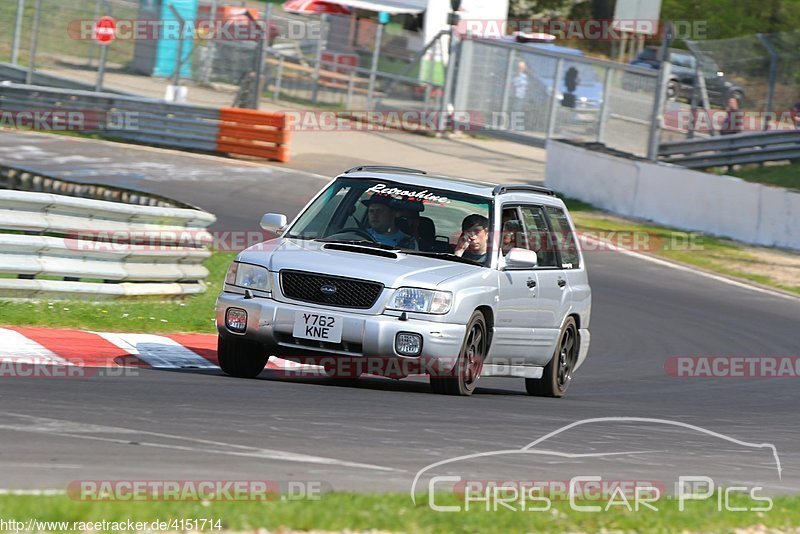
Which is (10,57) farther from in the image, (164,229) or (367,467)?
(367,467)

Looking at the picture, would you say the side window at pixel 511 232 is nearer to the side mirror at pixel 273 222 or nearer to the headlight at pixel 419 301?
the headlight at pixel 419 301

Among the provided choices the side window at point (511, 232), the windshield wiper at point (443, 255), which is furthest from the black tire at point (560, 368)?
the windshield wiper at point (443, 255)

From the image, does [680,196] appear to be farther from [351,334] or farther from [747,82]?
[351,334]

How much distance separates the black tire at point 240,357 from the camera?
947 centimetres

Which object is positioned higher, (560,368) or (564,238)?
(564,238)

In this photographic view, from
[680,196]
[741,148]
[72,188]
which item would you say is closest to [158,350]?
[72,188]

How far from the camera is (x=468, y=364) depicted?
373 inches

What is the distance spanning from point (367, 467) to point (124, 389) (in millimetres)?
2118

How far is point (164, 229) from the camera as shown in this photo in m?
12.9

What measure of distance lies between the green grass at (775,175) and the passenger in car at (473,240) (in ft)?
61.3

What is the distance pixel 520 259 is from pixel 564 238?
4.69 ft

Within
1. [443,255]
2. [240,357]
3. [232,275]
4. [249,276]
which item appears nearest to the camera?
[249,276]

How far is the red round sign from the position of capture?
31.1m

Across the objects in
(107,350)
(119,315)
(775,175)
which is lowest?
(119,315)
